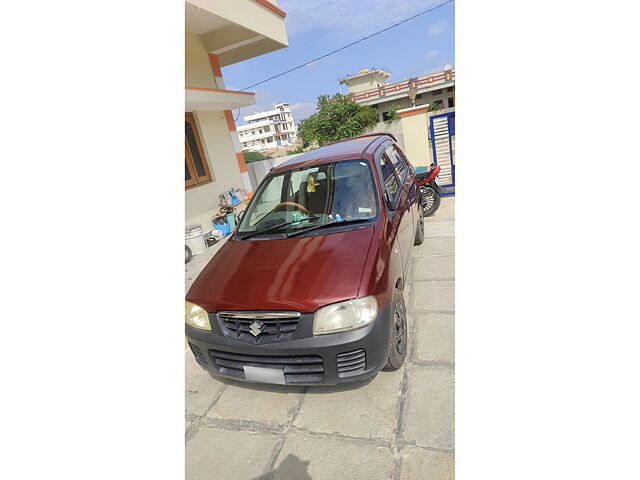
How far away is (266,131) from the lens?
77438mm

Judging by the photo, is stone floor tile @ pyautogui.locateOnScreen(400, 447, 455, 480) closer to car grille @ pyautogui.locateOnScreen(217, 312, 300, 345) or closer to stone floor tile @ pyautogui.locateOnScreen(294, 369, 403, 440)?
stone floor tile @ pyautogui.locateOnScreen(294, 369, 403, 440)

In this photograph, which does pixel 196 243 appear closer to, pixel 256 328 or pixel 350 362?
pixel 256 328

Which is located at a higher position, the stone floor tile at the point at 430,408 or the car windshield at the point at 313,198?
the car windshield at the point at 313,198

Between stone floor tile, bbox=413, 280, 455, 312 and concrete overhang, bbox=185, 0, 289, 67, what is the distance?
5.82 m

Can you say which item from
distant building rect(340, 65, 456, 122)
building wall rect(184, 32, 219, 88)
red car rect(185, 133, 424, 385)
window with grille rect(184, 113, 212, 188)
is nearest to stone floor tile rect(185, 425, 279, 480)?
red car rect(185, 133, 424, 385)

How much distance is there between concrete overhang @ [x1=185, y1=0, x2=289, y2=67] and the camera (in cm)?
586

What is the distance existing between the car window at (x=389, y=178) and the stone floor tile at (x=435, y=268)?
112cm

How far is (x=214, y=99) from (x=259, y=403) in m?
6.11

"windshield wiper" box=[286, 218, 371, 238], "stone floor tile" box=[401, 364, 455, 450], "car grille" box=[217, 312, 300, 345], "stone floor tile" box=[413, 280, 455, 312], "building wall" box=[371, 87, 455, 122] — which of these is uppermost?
"building wall" box=[371, 87, 455, 122]

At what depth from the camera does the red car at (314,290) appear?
197 centimetres

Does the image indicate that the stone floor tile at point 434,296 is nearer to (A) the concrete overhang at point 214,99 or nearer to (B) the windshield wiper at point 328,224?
(B) the windshield wiper at point 328,224

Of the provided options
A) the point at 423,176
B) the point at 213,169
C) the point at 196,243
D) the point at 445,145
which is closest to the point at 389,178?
the point at 423,176

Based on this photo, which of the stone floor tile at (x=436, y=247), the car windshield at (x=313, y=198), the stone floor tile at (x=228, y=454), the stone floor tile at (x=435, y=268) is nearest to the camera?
the stone floor tile at (x=228, y=454)

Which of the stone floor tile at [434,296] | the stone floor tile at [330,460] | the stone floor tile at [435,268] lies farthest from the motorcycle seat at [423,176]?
the stone floor tile at [330,460]
